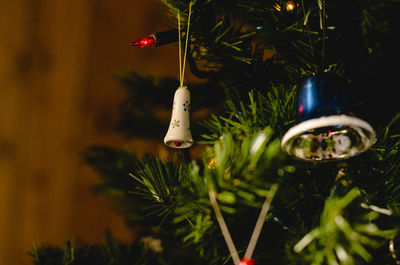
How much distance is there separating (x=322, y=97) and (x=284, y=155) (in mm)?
67

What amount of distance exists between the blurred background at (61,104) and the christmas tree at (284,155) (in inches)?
27.5

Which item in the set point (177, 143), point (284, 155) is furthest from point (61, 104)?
point (284, 155)

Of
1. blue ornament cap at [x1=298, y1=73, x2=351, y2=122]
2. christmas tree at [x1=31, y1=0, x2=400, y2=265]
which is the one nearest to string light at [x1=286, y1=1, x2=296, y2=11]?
christmas tree at [x1=31, y1=0, x2=400, y2=265]

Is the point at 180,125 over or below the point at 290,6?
below

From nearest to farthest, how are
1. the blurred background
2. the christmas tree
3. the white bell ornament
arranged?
the christmas tree
the white bell ornament
the blurred background

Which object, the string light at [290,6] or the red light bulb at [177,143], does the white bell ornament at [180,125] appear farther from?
the string light at [290,6]

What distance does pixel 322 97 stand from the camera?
1.08ft

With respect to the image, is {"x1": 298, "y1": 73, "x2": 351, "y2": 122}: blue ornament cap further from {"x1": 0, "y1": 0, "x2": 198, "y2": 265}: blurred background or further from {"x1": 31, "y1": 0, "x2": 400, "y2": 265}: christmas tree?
{"x1": 0, "y1": 0, "x2": 198, "y2": 265}: blurred background

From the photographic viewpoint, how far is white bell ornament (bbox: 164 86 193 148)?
411 mm

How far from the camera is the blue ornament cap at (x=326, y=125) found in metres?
0.31

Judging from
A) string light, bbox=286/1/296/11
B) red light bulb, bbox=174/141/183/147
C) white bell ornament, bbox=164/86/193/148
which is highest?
string light, bbox=286/1/296/11

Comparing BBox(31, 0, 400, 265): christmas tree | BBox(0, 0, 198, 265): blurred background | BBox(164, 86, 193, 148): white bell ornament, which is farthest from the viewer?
BBox(0, 0, 198, 265): blurred background

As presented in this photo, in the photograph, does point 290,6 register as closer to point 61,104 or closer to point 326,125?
point 326,125

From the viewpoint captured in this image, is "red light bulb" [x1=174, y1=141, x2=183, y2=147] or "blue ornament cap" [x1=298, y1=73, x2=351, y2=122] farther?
"red light bulb" [x1=174, y1=141, x2=183, y2=147]
